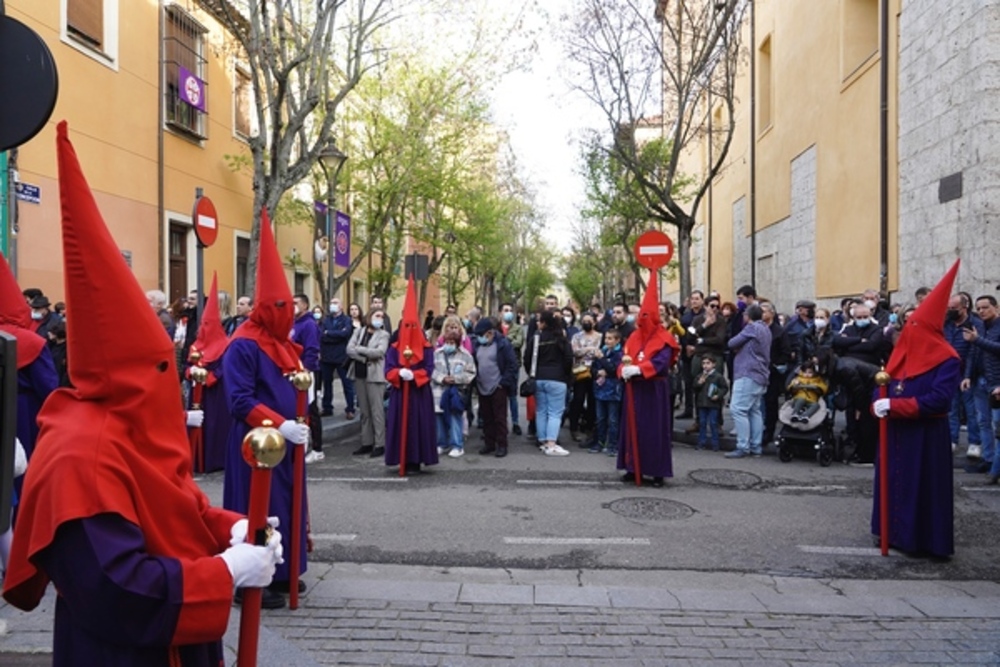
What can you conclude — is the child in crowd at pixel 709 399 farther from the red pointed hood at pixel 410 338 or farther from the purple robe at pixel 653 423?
the red pointed hood at pixel 410 338

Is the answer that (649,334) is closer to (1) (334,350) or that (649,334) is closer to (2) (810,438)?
(2) (810,438)

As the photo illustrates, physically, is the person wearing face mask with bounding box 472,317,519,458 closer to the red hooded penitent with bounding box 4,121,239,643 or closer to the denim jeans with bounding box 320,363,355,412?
the denim jeans with bounding box 320,363,355,412

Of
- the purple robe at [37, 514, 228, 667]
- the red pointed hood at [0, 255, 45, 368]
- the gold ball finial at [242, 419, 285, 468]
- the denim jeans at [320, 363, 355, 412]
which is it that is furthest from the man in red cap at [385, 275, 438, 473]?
the purple robe at [37, 514, 228, 667]

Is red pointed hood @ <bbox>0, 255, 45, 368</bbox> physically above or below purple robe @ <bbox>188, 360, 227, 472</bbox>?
above

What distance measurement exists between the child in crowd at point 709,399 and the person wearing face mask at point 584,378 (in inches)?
57.8

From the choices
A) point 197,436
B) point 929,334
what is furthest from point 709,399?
point 197,436

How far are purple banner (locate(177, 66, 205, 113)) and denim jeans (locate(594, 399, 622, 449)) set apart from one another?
1172 cm

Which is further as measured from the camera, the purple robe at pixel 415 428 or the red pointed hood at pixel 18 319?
the purple robe at pixel 415 428

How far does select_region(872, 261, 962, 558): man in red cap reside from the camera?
5.38 m

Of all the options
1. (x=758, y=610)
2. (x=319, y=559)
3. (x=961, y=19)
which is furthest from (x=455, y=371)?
(x=961, y=19)

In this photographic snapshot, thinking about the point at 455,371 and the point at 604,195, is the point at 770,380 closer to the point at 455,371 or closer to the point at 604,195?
the point at 455,371

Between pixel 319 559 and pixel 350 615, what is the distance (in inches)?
47.6

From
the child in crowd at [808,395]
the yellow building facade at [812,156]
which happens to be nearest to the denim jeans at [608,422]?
the child in crowd at [808,395]

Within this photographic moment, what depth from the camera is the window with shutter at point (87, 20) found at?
12898 millimetres
